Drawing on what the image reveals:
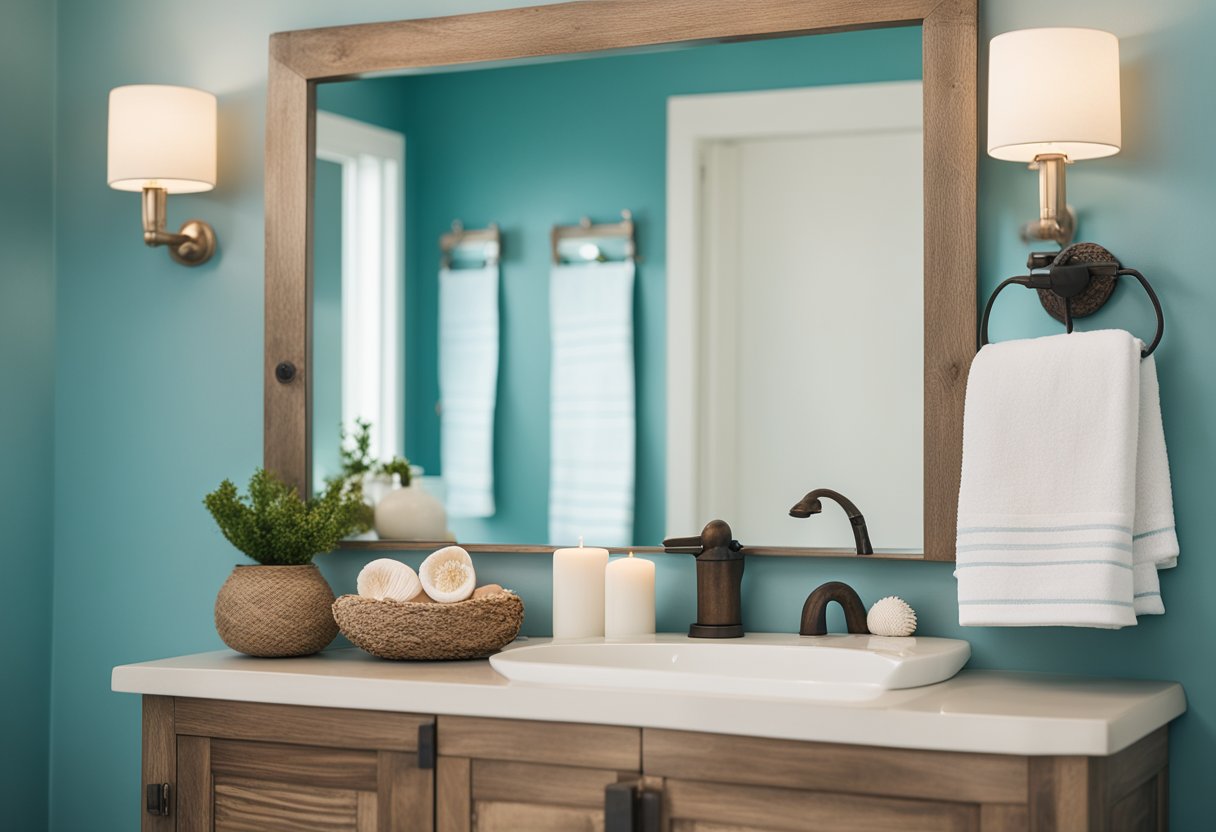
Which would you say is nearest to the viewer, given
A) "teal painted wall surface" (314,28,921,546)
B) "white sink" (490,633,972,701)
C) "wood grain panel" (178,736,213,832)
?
"white sink" (490,633,972,701)

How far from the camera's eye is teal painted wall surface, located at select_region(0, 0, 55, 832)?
249 cm

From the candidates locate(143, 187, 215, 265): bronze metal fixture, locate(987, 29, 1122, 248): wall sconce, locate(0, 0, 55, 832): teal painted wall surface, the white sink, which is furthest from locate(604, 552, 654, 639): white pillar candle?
locate(0, 0, 55, 832): teal painted wall surface

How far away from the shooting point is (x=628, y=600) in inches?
79.6

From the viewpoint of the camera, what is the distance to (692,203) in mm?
2150

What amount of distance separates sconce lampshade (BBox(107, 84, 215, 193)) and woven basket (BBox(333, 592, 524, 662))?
879 millimetres

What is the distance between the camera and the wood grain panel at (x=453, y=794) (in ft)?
5.70

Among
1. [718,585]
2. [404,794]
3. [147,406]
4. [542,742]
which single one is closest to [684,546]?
[718,585]

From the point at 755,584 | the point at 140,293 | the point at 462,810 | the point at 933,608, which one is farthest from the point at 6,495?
the point at 933,608

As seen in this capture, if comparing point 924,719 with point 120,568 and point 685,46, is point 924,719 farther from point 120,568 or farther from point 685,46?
point 120,568

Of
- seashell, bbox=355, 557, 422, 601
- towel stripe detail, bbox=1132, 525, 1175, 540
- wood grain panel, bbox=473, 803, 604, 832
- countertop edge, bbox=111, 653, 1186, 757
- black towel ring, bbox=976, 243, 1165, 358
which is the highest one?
Result: black towel ring, bbox=976, 243, 1165, 358

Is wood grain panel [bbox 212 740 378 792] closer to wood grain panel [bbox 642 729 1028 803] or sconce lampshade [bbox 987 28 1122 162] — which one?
wood grain panel [bbox 642 729 1028 803]

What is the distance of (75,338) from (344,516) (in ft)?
2.50

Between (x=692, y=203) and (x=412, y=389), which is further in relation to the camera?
(x=412, y=389)

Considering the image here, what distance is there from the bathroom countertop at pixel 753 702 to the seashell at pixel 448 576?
10 cm
